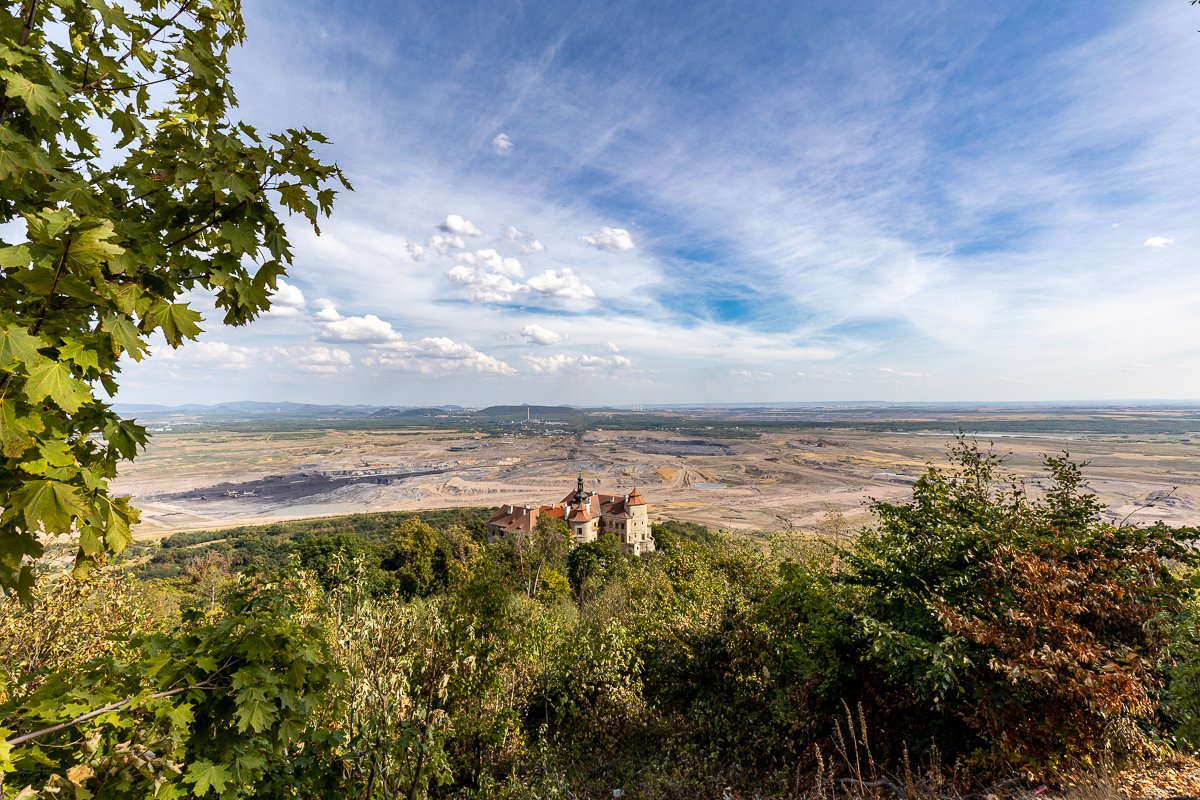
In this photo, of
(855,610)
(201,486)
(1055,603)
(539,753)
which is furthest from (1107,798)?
(201,486)

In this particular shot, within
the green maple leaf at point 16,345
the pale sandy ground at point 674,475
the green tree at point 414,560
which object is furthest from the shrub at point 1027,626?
the green tree at point 414,560

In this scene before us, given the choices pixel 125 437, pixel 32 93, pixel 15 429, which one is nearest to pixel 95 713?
pixel 125 437

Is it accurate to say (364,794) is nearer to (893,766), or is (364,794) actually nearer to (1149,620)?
(893,766)

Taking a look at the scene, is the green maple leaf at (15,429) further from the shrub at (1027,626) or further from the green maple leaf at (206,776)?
the shrub at (1027,626)

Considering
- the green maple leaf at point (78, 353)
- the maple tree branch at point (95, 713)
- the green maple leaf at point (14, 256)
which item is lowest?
the maple tree branch at point (95, 713)

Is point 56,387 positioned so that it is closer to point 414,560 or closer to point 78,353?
point 78,353

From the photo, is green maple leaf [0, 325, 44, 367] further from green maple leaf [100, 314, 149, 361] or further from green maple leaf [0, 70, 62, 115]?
green maple leaf [0, 70, 62, 115]
